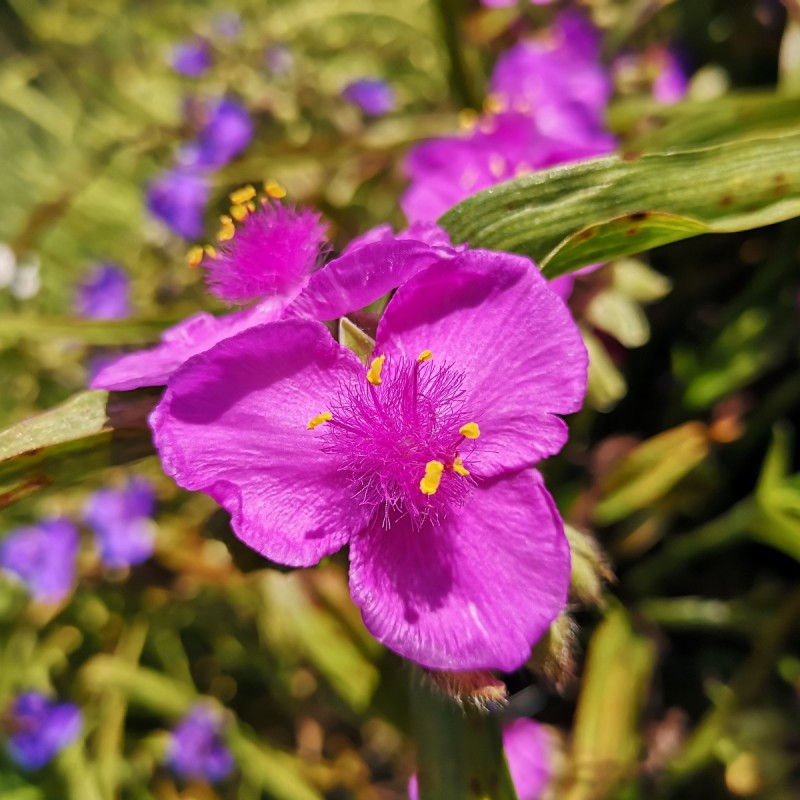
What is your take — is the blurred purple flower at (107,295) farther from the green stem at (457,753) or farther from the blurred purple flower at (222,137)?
the green stem at (457,753)

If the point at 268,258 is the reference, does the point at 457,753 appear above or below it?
below

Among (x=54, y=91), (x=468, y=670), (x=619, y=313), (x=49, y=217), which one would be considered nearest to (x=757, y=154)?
(x=619, y=313)

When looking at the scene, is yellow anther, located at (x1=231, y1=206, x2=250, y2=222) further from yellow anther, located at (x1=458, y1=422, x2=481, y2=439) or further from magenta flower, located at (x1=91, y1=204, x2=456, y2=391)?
yellow anther, located at (x1=458, y1=422, x2=481, y2=439)

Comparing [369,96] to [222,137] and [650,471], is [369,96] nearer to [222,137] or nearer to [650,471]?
[222,137]

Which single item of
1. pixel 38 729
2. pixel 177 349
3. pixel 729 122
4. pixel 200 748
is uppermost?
pixel 177 349

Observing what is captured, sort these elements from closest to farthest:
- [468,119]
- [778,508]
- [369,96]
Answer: [778,508]
[468,119]
[369,96]

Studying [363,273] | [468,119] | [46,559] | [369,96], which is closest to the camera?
[363,273]

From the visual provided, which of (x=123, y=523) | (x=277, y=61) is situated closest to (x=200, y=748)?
(x=123, y=523)
